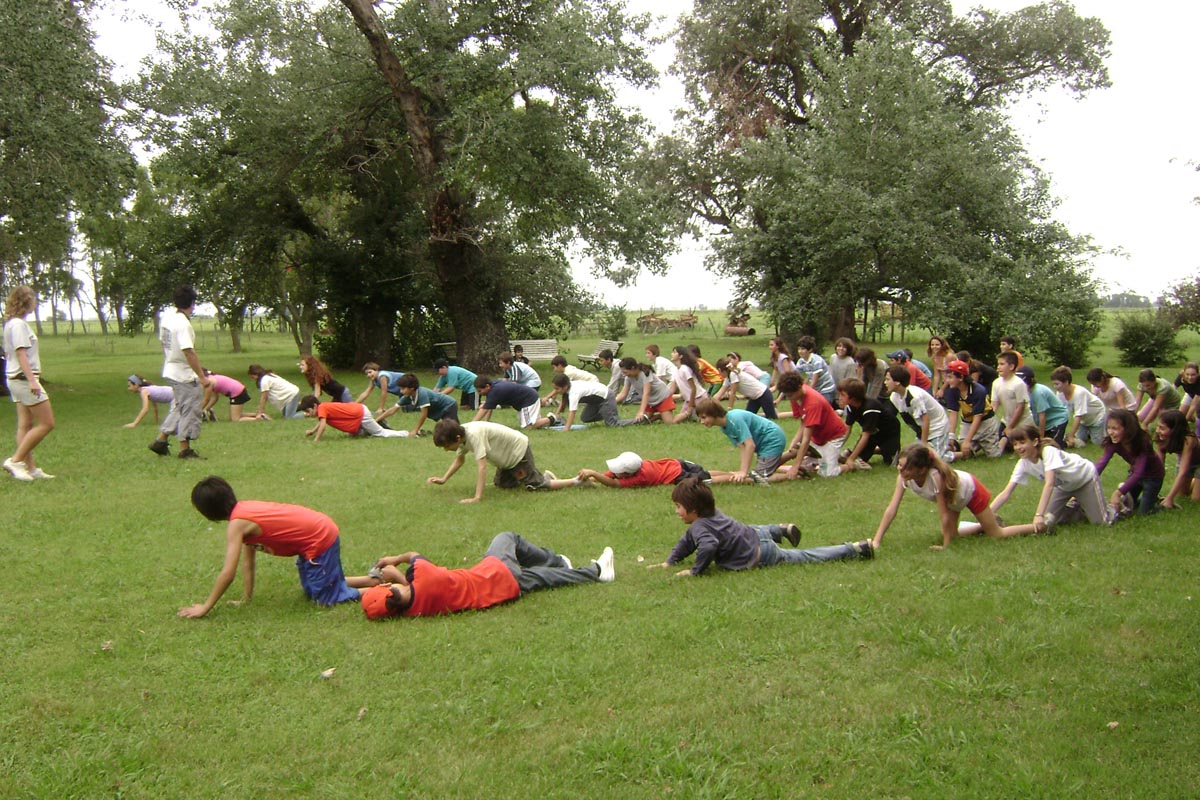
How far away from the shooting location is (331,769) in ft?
14.1

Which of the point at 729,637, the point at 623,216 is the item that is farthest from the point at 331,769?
the point at 623,216

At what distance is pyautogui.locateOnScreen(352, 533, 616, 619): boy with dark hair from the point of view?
6109mm

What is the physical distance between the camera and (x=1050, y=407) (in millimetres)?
11586

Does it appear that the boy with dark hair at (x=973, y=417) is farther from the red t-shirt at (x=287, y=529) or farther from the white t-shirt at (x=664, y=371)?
the red t-shirt at (x=287, y=529)

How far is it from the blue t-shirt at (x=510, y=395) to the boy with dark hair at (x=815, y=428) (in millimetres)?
5628

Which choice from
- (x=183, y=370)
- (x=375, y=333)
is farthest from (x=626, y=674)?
(x=375, y=333)

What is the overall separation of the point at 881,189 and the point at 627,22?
7394 mm

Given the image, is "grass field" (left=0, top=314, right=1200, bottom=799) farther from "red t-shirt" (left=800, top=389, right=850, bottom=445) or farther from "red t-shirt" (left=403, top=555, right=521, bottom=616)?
"red t-shirt" (left=800, top=389, right=850, bottom=445)

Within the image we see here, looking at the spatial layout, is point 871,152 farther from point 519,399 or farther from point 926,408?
point 926,408

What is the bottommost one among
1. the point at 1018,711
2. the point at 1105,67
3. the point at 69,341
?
the point at 1018,711

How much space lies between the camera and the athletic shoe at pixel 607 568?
6.85 metres

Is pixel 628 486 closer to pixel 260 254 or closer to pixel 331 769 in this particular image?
pixel 331 769

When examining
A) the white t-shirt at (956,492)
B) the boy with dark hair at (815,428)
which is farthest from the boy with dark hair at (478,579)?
the boy with dark hair at (815,428)

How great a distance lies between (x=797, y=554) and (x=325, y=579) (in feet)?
11.4
